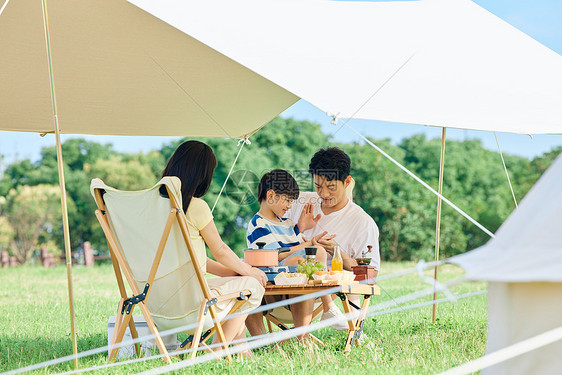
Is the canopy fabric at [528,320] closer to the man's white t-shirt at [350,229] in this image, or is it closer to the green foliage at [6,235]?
the man's white t-shirt at [350,229]

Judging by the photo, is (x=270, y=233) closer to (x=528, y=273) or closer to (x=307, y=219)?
(x=307, y=219)

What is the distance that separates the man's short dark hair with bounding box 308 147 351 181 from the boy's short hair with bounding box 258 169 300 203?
38 centimetres

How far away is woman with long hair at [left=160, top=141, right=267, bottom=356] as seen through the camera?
3365 mm

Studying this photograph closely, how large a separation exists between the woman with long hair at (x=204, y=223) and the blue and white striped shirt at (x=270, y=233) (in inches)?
18.9

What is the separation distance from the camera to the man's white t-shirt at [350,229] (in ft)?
14.0

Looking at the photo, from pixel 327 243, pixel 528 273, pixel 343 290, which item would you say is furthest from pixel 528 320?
pixel 327 243

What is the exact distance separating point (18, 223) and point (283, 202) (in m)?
12.9

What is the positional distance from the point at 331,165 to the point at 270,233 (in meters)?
0.63

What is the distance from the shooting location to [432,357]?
3521 mm

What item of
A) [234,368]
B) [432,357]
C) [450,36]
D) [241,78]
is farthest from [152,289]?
[450,36]

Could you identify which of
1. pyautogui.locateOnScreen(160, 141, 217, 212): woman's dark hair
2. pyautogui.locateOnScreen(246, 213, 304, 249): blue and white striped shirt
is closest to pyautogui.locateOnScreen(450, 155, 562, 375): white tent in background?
pyautogui.locateOnScreen(160, 141, 217, 212): woman's dark hair

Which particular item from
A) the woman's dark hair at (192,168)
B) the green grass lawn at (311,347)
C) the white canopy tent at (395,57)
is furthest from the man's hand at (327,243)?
the woman's dark hair at (192,168)

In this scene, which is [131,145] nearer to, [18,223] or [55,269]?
[18,223]

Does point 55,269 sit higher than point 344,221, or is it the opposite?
point 344,221
